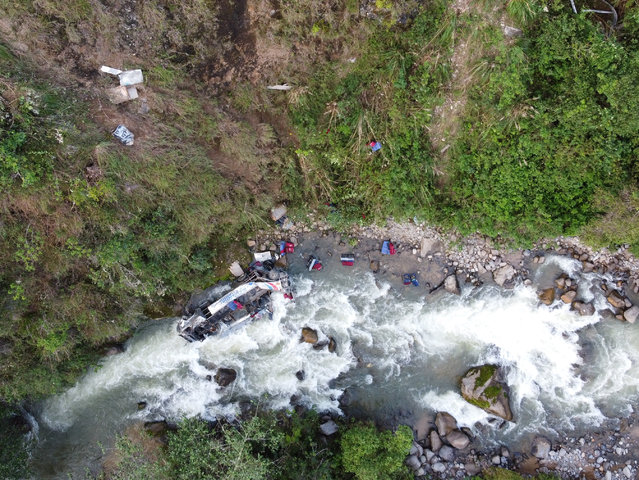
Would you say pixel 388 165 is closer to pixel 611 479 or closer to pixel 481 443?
pixel 481 443

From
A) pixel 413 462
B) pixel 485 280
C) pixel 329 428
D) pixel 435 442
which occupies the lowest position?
pixel 413 462

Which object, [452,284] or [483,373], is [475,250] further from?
[483,373]

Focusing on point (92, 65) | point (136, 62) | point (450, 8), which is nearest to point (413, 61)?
point (450, 8)

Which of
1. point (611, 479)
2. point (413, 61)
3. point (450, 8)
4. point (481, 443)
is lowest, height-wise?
point (611, 479)

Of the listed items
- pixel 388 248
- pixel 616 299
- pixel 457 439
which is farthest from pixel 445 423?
pixel 616 299

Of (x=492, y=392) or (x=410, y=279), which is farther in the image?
(x=410, y=279)

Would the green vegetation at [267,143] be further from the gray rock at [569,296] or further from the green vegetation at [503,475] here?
the green vegetation at [503,475]

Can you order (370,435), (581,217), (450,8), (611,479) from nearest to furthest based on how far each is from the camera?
(450,8), (581,217), (370,435), (611,479)
